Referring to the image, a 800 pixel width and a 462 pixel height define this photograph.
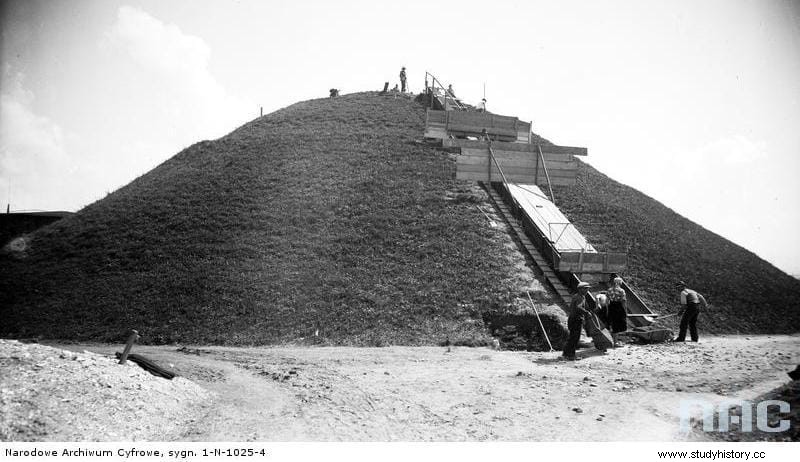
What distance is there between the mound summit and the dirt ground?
89.4 inches

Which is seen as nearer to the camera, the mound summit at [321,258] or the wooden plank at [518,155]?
the mound summit at [321,258]

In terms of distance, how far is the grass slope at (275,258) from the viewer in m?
13.3

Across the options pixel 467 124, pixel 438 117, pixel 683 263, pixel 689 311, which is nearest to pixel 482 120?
pixel 467 124

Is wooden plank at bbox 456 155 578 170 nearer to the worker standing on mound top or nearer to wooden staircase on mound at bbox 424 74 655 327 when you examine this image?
wooden staircase on mound at bbox 424 74 655 327

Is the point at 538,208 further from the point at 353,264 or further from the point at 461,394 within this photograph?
the point at 461,394

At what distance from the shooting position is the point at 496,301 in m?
13.3

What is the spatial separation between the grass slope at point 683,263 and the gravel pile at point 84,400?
1340 centimetres

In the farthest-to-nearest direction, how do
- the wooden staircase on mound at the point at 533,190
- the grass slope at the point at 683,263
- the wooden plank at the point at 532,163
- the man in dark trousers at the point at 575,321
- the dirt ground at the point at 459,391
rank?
the wooden plank at the point at 532,163, the grass slope at the point at 683,263, the wooden staircase on mound at the point at 533,190, the man in dark trousers at the point at 575,321, the dirt ground at the point at 459,391

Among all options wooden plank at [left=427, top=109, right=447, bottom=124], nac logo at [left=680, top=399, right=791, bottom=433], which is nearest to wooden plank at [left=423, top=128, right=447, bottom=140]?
wooden plank at [left=427, top=109, right=447, bottom=124]

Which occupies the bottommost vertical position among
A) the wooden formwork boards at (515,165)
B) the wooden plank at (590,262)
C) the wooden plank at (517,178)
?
the wooden plank at (590,262)

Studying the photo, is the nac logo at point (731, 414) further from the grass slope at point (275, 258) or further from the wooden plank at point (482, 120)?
the wooden plank at point (482, 120)

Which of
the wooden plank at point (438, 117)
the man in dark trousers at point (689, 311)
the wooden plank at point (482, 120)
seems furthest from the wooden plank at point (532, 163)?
the man in dark trousers at point (689, 311)

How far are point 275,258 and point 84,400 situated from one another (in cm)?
1045

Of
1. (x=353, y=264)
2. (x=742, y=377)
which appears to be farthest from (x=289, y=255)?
(x=742, y=377)
